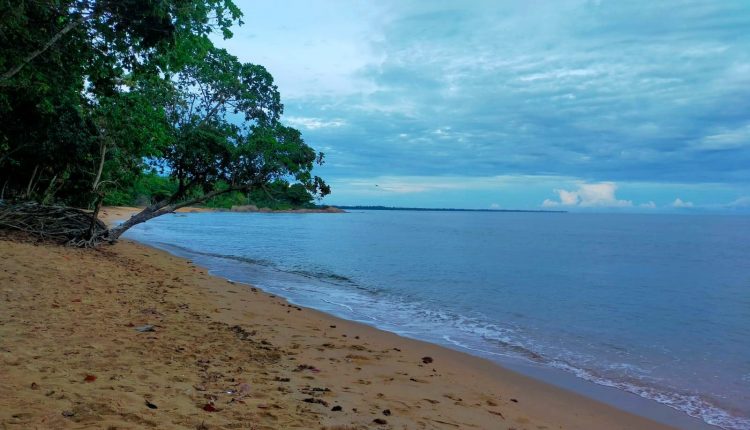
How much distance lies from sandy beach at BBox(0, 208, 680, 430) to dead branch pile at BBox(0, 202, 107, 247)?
6371 millimetres

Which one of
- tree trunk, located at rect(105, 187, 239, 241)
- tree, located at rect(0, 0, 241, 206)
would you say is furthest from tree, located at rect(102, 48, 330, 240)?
tree, located at rect(0, 0, 241, 206)

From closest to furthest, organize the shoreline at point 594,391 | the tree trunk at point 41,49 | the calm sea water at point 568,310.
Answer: the shoreline at point 594,391 → the tree trunk at point 41,49 → the calm sea water at point 568,310

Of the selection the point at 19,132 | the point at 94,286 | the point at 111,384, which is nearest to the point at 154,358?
the point at 111,384

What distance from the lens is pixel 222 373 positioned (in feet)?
18.0

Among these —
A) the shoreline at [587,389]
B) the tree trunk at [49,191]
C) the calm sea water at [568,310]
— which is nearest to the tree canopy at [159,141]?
the tree trunk at [49,191]

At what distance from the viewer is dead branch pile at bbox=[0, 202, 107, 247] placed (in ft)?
52.6

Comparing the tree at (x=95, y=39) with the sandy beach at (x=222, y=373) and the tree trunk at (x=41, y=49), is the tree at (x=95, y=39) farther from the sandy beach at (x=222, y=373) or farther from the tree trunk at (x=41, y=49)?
the sandy beach at (x=222, y=373)

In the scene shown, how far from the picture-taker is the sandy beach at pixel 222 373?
4109 mm

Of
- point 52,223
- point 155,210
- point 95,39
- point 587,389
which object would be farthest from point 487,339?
point 52,223

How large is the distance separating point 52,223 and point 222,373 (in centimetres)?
1453

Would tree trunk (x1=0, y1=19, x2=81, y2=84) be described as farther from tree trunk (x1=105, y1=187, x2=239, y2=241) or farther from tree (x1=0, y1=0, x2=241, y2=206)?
tree trunk (x1=105, y1=187, x2=239, y2=241)

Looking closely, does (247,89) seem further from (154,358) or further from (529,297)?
(154,358)

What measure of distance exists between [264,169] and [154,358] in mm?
12731

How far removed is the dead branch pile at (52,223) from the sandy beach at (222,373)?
637cm
